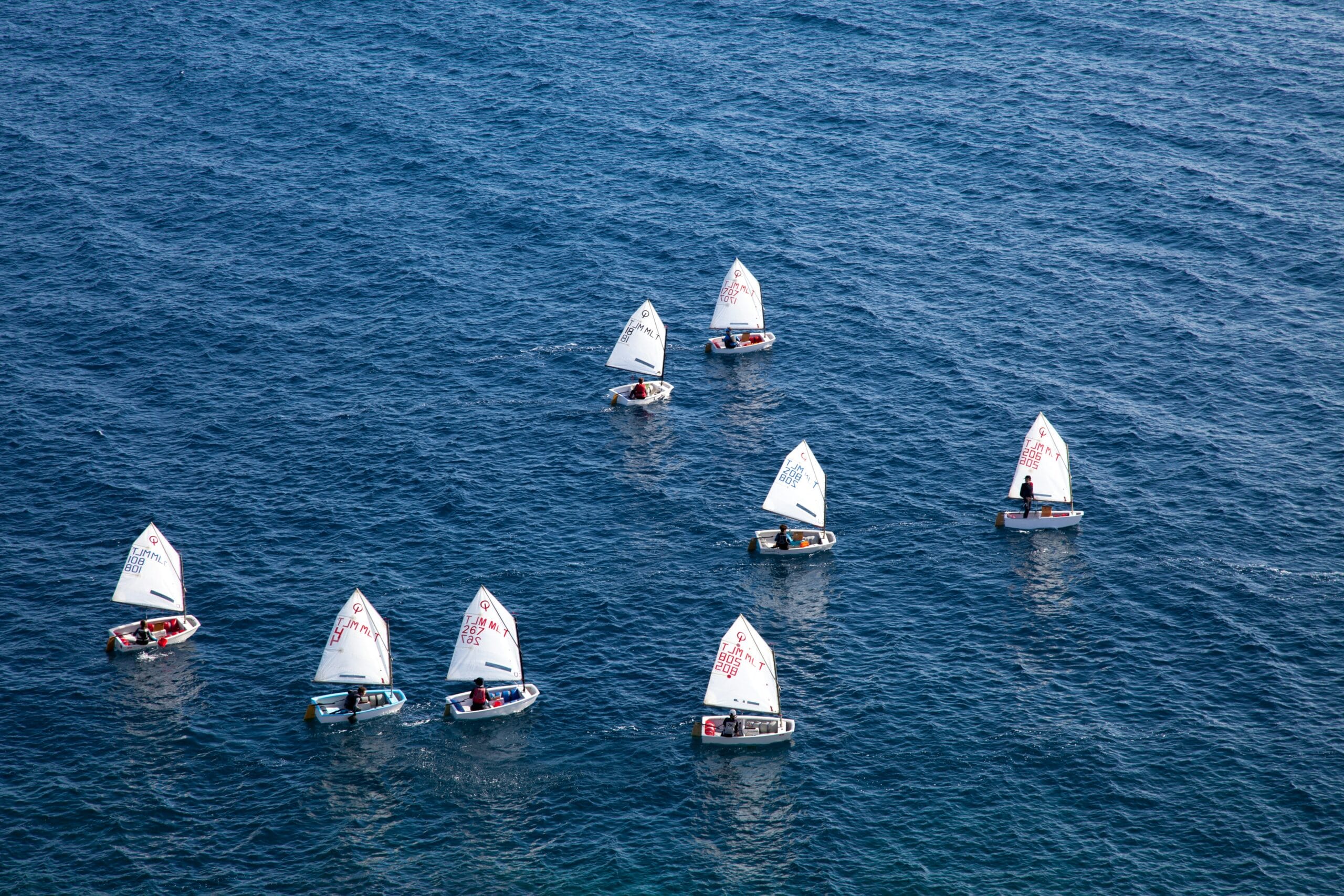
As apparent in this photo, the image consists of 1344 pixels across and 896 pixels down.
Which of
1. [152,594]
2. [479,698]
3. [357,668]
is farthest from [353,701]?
[152,594]

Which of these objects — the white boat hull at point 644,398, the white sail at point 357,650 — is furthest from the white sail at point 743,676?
the white boat hull at point 644,398

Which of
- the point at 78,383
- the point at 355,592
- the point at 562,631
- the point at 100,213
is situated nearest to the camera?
the point at 355,592

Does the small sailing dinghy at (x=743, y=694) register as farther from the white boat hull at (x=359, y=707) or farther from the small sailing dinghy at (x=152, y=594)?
the small sailing dinghy at (x=152, y=594)

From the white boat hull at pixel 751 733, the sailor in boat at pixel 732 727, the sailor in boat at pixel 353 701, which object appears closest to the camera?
the sailor in boat at pixel 732 727

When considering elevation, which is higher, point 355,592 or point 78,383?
point 78,383

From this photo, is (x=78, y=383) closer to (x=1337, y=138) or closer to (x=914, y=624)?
(x=914, y=624)

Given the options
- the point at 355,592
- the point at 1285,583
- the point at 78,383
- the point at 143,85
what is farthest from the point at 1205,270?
the point at 143,85

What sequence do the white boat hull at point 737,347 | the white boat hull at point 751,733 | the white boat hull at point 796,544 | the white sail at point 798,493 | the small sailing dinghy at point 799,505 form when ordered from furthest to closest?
the white boat hull at point 737,347, the white sail at point 798,493, the small sailing dinghy at point 799,505, the white boat hull at point 796,544, the white boat hull at point 751,733
